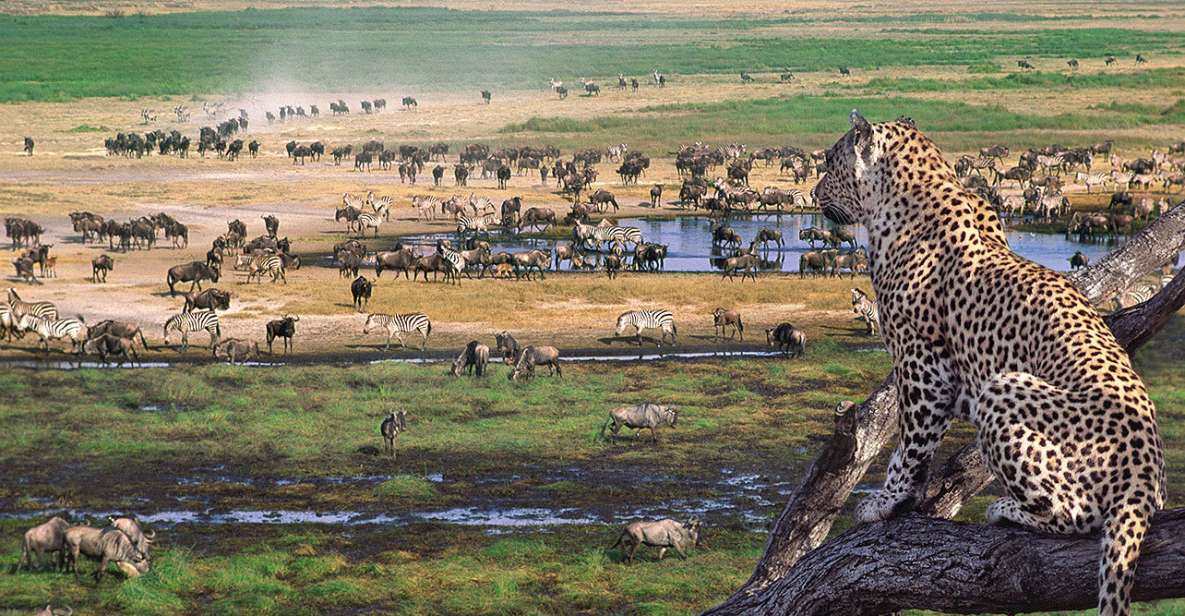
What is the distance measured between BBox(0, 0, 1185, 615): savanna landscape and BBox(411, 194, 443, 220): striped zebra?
325 mm

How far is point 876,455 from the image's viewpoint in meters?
7.32

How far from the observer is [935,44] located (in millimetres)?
153125

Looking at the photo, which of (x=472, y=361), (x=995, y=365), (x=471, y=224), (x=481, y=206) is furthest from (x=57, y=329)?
(x=995, y=365)

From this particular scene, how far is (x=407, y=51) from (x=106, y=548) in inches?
5366

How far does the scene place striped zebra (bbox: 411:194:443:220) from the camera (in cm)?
6006

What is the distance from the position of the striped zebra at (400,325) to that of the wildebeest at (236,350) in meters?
3.08

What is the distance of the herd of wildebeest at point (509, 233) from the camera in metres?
31.7

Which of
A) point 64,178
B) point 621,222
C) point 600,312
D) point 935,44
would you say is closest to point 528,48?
point 935,44

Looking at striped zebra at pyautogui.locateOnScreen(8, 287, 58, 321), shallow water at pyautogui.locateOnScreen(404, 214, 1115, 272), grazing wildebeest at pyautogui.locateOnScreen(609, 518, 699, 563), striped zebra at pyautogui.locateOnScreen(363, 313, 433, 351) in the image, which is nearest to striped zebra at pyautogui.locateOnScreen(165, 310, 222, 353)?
striped zebra at pyautogui.locateOnScreen(8, 287, 58, 321)

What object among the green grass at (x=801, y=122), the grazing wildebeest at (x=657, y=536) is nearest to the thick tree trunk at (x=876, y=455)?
the grazing wildebeest at (x=657, y=536)

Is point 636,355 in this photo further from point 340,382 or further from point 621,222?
point 621,222

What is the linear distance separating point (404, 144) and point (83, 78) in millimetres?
46546

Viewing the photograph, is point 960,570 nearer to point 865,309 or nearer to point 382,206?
point 865,309

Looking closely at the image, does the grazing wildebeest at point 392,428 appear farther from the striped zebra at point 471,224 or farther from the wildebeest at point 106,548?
the striped zebra at point 471,224
